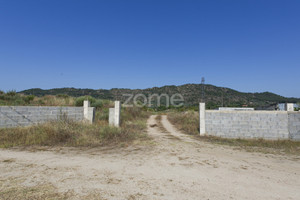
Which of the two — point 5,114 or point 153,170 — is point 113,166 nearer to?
→ point 153,170

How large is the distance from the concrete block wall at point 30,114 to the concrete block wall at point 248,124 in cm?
1053

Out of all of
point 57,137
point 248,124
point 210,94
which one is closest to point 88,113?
point 57,137

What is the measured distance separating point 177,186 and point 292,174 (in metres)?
Result: 3.70

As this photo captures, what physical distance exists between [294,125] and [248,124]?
258 centimetres

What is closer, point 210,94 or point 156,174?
point 156,174

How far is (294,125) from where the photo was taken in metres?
9.68

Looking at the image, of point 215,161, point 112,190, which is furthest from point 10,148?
point 215,161

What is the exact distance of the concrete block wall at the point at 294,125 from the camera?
31.5 ft

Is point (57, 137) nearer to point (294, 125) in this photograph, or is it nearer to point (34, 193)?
point (34, 193)

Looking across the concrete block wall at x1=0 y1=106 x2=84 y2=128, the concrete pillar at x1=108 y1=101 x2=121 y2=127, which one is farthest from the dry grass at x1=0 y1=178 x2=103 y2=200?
the concrete pillar at x1=108 y1=101 x2=121 y2=127

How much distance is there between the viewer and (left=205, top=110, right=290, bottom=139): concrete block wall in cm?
985

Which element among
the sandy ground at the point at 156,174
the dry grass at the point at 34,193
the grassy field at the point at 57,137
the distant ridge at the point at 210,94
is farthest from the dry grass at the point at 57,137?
the distant ridge at the point at 210,94

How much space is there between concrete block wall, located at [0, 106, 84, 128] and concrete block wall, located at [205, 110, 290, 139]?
1053 centimetres

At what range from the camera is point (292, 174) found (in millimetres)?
4621
